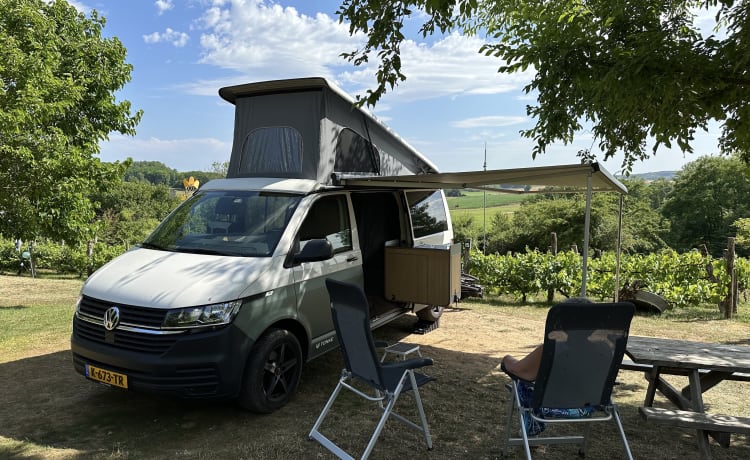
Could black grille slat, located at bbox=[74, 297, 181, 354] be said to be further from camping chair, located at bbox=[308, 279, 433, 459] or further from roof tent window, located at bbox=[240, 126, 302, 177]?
roof tent window, located at bbox=[240, 126, 302, 177]

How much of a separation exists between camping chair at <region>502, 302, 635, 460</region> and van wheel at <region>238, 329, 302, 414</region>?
2.09 m

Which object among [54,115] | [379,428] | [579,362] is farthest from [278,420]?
[54,115]

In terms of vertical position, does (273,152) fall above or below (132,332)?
above

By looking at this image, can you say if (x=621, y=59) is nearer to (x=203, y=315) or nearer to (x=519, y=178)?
(x=519, y=178)

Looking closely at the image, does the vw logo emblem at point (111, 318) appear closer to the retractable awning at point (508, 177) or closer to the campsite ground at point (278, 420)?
the campsite ground at point (278, 420)

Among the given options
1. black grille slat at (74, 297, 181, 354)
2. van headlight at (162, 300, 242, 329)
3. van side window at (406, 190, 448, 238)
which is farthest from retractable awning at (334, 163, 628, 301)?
black grille slat at (74, 297, 181, 354)

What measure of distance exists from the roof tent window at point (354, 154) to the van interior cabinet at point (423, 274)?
1122 millimetres

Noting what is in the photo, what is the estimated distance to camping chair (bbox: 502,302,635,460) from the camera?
119 inches

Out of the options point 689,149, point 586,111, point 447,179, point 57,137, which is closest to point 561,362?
point 447,179

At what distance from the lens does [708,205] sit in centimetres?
4250

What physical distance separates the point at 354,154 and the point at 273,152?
3.20 feet

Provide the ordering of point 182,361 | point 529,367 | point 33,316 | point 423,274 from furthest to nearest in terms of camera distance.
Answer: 1. point 33,316
2. point 423,274
3. point 182,361
4. point 529,367

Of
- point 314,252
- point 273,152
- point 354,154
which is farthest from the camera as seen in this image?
point 354,154

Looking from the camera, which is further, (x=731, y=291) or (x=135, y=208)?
(x=135, y=208)
